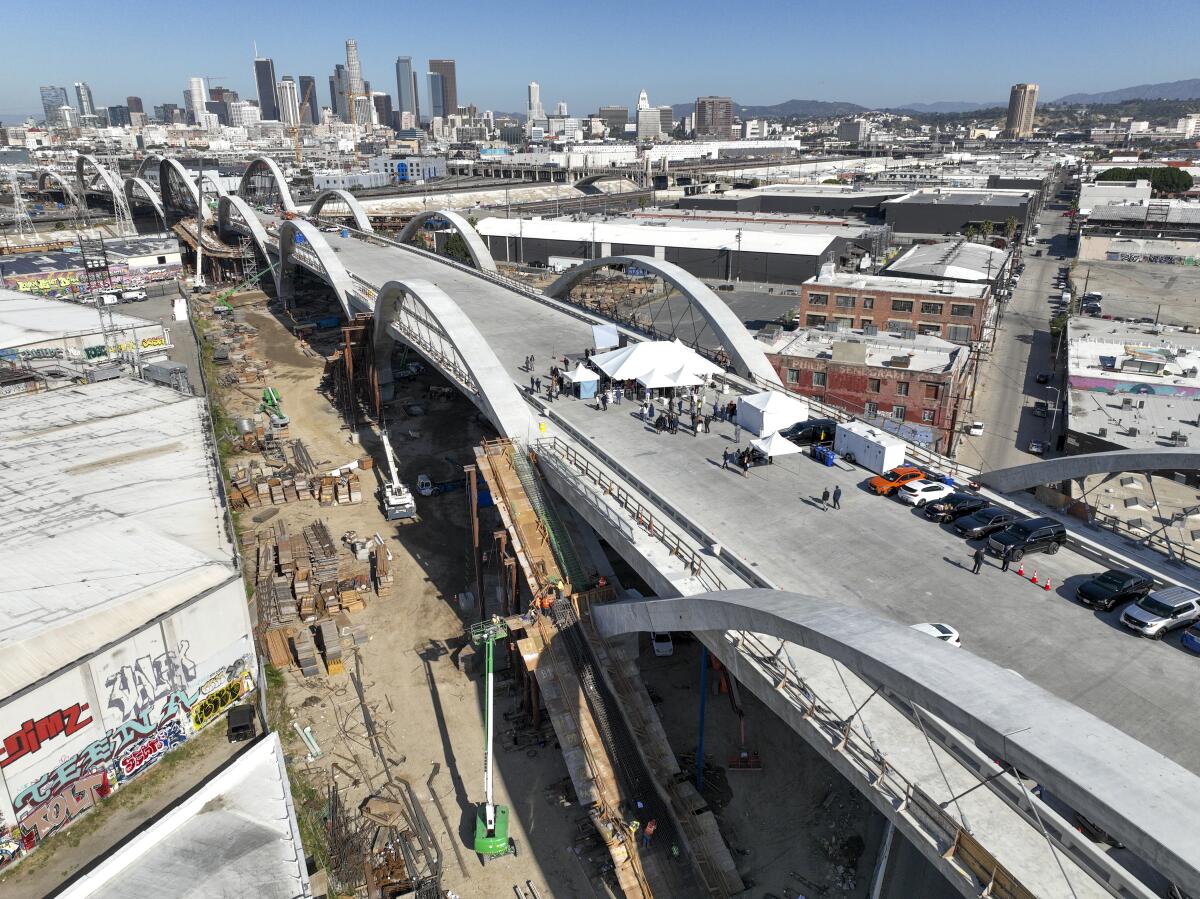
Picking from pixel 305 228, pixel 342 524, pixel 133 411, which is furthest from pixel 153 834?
pixel 305 228

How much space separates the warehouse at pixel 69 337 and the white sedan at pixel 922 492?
176ft

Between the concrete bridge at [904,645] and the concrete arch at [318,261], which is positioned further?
the concrete arch at [318,261]

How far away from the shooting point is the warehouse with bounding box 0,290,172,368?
55.0 meters

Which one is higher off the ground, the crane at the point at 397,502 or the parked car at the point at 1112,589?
the parked car at the point at 1112,589

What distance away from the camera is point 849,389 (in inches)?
1844

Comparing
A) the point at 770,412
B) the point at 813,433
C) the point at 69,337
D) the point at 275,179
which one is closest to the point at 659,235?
the point at 275,179

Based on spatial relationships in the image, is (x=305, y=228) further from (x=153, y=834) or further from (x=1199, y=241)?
(x=1199, y=241)

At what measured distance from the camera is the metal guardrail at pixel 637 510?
22000 mm

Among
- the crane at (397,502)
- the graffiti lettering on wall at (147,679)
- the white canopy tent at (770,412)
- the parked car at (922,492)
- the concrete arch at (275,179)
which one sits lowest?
the crane at (397,502)

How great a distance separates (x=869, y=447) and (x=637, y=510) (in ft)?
32.3

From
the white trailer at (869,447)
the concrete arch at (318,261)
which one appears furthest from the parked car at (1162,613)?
the concrete arch at (318,261)

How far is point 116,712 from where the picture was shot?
2222 centimetres

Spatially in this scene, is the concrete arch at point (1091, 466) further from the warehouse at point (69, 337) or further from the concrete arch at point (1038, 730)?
the warehouse at point (69, 337)

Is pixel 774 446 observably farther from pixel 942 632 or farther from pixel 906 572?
pixel 942 632
